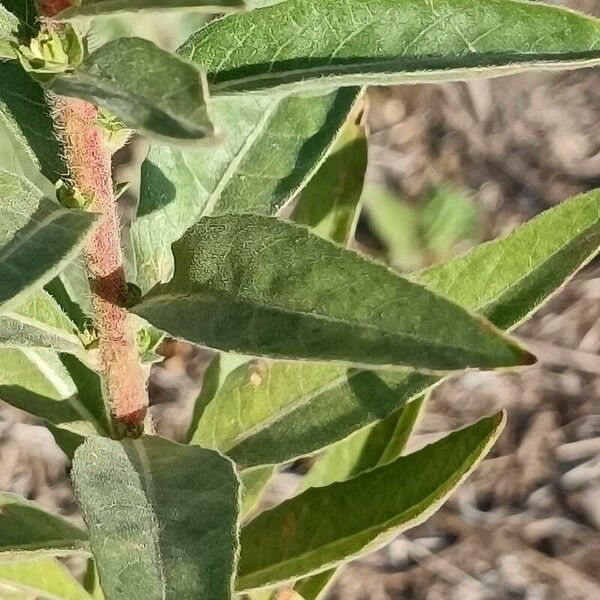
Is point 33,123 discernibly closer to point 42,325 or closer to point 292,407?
point 42,325

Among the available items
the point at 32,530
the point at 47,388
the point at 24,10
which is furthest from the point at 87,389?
the point at 24,10

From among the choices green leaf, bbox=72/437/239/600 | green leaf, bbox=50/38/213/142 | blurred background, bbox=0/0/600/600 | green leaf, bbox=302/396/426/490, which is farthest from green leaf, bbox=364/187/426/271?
green leaf, bbox=50/38/213/142

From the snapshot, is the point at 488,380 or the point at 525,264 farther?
the point at 488,380

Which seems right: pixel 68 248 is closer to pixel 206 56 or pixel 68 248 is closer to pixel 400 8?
pixel 206 56

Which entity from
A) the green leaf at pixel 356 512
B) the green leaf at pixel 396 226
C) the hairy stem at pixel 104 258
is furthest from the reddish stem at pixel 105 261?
the green leaf at pixel 396 226

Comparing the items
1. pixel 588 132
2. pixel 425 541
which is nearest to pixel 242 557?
pixel 425 541

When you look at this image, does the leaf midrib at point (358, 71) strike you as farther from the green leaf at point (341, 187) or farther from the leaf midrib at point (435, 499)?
the green leaf at point (341, 187)

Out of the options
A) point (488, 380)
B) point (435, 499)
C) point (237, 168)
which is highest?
point (237, 168)
